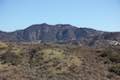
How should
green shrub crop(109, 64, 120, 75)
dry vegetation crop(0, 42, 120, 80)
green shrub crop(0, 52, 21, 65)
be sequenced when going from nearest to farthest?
dry vegetation crop(0, 42, 120, 80) < green shrub crop(109, 64, 120, 75) < green shrub crop(0, 52, 21, 65)

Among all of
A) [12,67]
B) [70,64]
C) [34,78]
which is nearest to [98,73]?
[70,64]

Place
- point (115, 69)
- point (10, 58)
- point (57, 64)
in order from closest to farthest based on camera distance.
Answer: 1. point (115, 69)
2. point (57, 64)
3. point (10, 58)

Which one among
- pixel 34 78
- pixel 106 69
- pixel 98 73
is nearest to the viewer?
pixel 34 78

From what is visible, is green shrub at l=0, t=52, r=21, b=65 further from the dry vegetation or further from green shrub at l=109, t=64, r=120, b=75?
green shrub at l=109, t=64, r=120, b=75

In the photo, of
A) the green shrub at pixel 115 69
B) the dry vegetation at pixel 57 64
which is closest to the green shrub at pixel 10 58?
the dry vegetation at pixel 57 64

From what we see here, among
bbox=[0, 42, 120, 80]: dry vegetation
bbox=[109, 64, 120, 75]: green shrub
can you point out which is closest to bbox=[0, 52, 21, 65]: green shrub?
bbox=[0, 42, 120, 80]: dry vegetation

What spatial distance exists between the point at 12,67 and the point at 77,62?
5549mm

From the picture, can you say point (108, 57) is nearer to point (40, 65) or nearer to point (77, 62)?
point (77, 62)

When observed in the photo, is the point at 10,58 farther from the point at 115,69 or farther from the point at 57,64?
the point at 115,69

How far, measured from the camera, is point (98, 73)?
2258 cm

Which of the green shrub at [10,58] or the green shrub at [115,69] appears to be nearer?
the green shrub at [115,69]

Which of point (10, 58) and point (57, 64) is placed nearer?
point (57, 64)

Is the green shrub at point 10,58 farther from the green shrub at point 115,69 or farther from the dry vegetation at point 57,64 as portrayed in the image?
the green shrub at point 115,69

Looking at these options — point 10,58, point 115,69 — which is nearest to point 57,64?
point 115,69
